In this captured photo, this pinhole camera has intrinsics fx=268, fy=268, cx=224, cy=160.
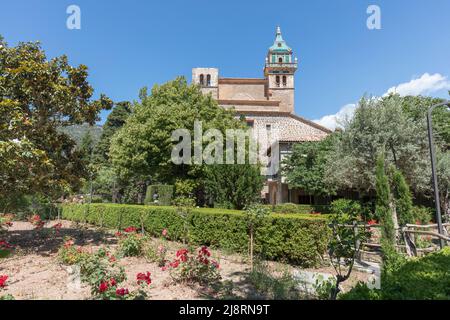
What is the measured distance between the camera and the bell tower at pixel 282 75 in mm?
47969

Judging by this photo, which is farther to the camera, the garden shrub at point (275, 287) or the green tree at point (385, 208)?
the green tree at point (385, 208)

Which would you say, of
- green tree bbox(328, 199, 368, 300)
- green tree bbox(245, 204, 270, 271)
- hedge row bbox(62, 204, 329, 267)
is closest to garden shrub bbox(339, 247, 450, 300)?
green tree bbox(328, 199, 368, 300)

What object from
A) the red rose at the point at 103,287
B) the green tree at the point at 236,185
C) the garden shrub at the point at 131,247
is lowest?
the garden shrub at the point at 131,247

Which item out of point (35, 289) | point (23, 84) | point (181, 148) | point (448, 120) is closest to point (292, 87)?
point (448, 120)

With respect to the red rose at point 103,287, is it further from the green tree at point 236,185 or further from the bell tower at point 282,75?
the bell tower at point 282,75

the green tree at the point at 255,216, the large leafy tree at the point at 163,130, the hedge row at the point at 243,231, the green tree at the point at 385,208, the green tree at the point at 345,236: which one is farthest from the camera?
the large leafy tree at the point at 163,130

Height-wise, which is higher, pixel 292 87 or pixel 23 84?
pixel 292 87

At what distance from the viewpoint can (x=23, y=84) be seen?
9.28 metres

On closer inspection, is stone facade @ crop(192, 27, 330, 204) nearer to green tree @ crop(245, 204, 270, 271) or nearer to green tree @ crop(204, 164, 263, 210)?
green tree @ crop(204, 164, 263, 210)

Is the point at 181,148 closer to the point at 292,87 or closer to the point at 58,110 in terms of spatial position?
the point at 58,110

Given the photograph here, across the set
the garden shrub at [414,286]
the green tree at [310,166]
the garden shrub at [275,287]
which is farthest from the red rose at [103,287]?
the green tree at [310,166]

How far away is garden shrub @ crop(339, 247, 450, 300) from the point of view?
2.88 metres
